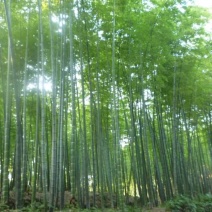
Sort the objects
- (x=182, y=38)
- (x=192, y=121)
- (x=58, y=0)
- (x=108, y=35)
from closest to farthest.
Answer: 1. (x=58, y=0)
2. (x=108, y=35)
3. (x=182, y=38)
4. (x=192, y=121)

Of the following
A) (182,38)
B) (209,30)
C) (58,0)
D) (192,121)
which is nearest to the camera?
(58,0)

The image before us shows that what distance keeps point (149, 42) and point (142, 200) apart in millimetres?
4492

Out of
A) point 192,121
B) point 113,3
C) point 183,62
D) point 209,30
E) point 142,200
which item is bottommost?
point 142,200

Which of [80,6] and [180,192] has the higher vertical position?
[80,6]

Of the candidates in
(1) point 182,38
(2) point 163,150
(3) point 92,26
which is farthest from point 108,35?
(2) point 163,150

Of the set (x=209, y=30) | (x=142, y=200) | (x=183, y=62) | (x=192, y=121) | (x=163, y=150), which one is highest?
(x=209, y=30)

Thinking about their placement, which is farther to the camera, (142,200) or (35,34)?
(142,200)

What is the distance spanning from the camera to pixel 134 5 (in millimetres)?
6273

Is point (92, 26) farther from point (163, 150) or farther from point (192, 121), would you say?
point (192, 121)

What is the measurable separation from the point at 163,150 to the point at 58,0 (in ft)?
16.5

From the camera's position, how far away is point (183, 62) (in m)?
7.86

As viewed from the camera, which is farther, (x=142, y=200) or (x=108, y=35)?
(x=142, y=200)

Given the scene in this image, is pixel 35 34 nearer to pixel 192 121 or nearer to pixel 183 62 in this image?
pixel 183 62

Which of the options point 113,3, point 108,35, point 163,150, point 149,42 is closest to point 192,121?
point 163,150
